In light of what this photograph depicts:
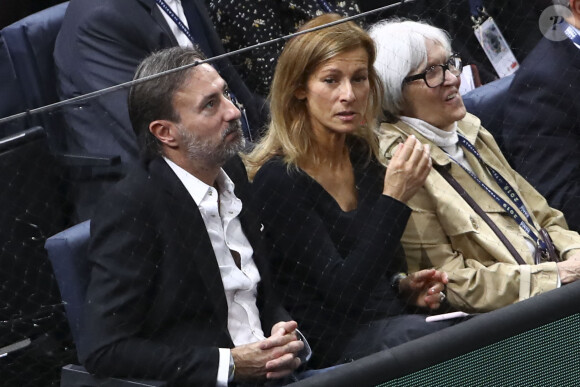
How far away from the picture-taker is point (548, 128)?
4133 mm

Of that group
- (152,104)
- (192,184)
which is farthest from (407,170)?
(152,104)

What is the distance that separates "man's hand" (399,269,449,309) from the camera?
3.53 m

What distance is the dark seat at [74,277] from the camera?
3.08 metres

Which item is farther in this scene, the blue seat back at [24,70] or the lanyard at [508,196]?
the blue seat back at [24,70]

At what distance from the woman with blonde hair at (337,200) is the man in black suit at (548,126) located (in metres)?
0.67

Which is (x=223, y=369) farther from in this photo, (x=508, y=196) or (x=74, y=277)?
(x=508, y=196)

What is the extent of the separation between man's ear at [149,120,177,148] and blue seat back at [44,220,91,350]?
0.34 m

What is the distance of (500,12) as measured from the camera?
4.19 metres

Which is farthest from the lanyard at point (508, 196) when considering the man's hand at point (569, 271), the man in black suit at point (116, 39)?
the man in black suit at point (116, 39)

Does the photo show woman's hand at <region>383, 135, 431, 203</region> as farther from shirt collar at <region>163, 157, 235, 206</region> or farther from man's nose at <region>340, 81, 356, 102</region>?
shirt collar at <region>163, 157, 235, 206</region>

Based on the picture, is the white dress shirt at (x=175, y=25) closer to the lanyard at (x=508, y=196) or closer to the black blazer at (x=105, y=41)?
the black blazer at (x=105, y=41)

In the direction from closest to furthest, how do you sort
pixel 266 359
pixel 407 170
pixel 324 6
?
pixel 266 359 → pixel 407 170 → pixel 324 6

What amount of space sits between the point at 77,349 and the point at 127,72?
1.27 meters

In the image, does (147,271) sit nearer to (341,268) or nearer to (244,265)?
(244,265)
